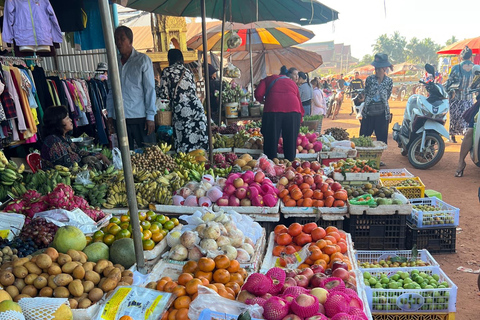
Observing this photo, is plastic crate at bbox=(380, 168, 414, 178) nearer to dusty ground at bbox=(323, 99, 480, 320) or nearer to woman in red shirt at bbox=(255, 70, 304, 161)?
dusty ground at bbox=(323, 99, 480, 320)

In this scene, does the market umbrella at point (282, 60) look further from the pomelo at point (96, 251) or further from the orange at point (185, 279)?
the orange at point (185, 279)

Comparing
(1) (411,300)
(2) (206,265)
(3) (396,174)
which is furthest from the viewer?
(3) (396,174)

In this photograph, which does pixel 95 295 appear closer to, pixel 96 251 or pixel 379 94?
pixel 96 251

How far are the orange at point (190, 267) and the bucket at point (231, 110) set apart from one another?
549 centimetres

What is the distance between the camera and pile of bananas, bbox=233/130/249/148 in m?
6.37

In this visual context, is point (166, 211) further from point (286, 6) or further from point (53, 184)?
point (286, 6)

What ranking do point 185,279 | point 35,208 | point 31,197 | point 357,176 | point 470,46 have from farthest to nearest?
point 470,46 → point 357,176 → point 31,197 → point 35,208 → point 185,279

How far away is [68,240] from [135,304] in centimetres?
81

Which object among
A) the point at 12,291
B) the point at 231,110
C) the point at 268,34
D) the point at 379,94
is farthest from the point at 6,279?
the point at 268,34

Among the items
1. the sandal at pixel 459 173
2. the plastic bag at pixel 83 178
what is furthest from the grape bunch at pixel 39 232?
the sandal at pixel 459 173

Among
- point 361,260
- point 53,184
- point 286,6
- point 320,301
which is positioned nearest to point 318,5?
point 286,6

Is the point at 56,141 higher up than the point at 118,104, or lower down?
lower down

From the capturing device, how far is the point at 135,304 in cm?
197

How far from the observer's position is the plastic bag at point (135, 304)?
6.32 ft
